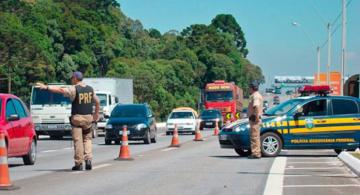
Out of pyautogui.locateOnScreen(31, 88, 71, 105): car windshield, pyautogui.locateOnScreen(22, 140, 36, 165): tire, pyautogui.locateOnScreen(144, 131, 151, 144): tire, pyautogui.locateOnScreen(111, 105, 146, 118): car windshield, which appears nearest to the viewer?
pyautogui.locateOnScreen(22, 140, 36, 165): tire

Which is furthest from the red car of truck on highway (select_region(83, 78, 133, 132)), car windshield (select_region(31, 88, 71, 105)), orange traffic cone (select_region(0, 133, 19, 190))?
truck on highway (select_region(83, 78, 133, 132))

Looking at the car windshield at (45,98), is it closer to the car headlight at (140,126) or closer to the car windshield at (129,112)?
the car windshield at (129,112)

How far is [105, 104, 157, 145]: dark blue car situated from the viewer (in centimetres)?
3045

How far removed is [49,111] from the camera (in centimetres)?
3528

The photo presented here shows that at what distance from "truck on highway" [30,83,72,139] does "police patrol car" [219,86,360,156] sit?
50.1 feet

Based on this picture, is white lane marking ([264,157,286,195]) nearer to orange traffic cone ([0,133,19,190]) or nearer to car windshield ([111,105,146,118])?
orange traffic cone ([0,133,19,190])

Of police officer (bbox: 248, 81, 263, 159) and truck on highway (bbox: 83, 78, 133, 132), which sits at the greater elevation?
truck on highway (bbox: 83, 78, 133, 132)

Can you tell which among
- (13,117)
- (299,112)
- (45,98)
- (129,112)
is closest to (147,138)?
(129,112)

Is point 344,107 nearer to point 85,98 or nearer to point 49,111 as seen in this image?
point 85,98

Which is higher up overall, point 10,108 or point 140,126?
point 10,108

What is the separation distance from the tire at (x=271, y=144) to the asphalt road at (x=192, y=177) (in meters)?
0.49

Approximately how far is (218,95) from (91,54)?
29.2 metres

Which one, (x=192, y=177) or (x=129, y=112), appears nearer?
(x=192, y=177)

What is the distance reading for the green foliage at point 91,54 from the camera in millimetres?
72438
